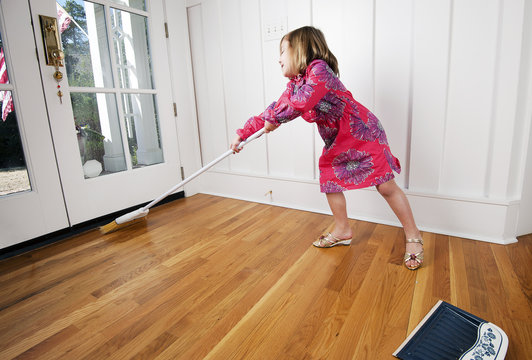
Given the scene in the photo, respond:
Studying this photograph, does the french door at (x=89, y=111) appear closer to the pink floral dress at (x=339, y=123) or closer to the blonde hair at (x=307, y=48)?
the pink floral dress at (x=339, y=123)

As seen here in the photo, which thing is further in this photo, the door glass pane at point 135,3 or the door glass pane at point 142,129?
the door glass pane at point 142,129

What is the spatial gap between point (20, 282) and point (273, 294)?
3.55ft

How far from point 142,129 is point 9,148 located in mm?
758

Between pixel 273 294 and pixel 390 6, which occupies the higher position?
pixel 390 6

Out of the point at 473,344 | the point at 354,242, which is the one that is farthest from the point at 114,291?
the point at 473,344

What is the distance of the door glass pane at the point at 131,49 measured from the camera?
1912mm

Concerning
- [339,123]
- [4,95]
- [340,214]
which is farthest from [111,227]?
[339,123]

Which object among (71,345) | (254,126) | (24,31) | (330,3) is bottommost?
(71,345)

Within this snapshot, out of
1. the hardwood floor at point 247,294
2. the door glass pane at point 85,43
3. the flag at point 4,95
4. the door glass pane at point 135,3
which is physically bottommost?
the hardwood floor at point 247,294

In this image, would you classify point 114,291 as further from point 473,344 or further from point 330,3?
point 330,3

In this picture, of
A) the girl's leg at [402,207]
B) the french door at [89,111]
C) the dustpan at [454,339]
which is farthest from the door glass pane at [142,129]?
the dustpan at [454,339]

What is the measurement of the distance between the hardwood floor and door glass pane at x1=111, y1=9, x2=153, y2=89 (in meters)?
1.06

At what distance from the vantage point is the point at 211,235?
64.8 inches

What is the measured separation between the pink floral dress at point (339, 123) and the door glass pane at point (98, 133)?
106cm
